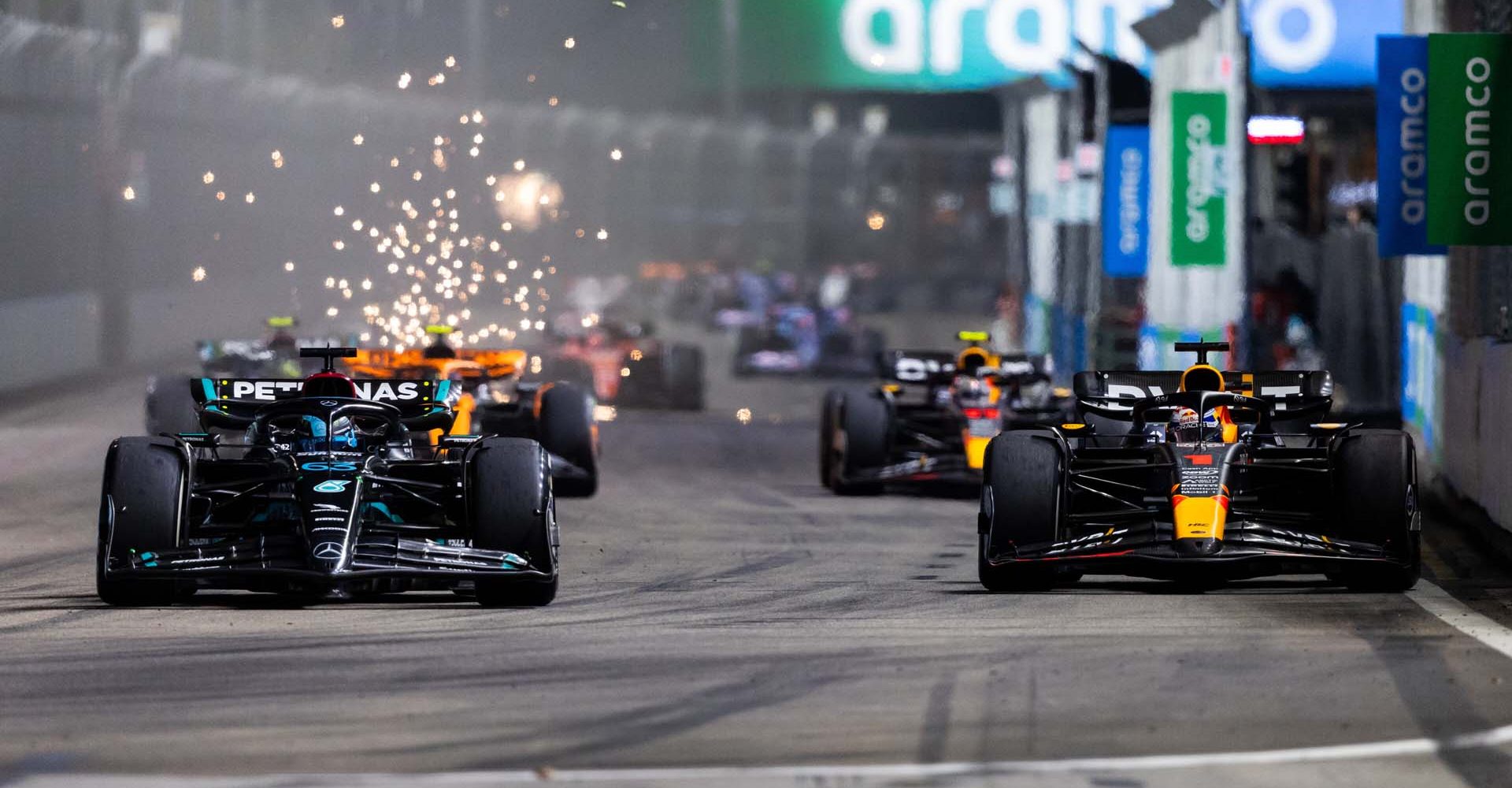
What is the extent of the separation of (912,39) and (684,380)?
31.6 m

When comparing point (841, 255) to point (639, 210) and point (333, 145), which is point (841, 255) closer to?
point (639, 210)

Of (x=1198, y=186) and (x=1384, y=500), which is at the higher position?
(x=1198, y=186)

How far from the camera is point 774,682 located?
10.2m

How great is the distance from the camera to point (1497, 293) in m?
20.5

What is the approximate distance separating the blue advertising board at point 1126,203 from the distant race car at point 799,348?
12.5 meters

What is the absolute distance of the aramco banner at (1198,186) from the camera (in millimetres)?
29891

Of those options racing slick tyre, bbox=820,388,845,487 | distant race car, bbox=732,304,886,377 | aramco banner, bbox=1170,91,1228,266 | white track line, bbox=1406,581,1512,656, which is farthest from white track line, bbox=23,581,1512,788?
distant race car, bbox=732,304,886,377

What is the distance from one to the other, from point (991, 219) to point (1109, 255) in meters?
69.0

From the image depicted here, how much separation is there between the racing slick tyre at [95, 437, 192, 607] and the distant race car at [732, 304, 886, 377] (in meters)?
33.8

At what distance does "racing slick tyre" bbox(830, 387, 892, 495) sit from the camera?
21906mm

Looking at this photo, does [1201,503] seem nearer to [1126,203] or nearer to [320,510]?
[320,510]

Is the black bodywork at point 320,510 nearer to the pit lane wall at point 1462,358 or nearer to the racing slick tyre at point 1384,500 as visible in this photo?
the racing slick tyre at point 1384,500

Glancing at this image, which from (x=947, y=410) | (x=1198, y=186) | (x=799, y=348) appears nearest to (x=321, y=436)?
(x=947, y=410)

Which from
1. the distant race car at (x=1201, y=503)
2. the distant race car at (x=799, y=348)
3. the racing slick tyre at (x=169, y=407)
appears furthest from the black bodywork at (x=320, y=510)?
the distant race car at (x=799, y=348)
